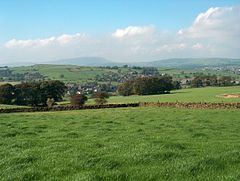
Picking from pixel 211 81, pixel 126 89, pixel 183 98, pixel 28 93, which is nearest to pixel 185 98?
pixel 183 98

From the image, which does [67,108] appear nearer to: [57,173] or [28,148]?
[28,148]

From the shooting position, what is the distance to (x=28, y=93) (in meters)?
99.0

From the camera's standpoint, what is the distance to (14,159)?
39.3 feet

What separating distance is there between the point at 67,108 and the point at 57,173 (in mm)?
52045

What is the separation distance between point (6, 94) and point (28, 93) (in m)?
5.37

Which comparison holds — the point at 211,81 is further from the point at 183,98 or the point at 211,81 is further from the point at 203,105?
the point at 203,105

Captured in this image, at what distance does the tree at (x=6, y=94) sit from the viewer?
97.3m

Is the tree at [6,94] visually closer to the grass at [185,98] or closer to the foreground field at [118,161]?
the grass at [185,98]

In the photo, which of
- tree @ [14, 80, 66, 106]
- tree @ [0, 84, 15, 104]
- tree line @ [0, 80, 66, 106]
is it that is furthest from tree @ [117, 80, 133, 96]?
tree @ [0, 84, 15, 104]

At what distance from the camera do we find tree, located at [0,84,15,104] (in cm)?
9731

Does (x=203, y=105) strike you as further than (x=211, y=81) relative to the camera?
No

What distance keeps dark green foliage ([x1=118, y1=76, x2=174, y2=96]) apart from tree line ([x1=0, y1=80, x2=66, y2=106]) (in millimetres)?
33356

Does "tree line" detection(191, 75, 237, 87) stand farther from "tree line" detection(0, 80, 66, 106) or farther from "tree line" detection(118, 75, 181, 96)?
"tree line" detection(0, 80, 66, 106)

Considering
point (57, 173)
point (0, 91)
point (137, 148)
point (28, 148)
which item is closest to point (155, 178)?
point (57, 173)
